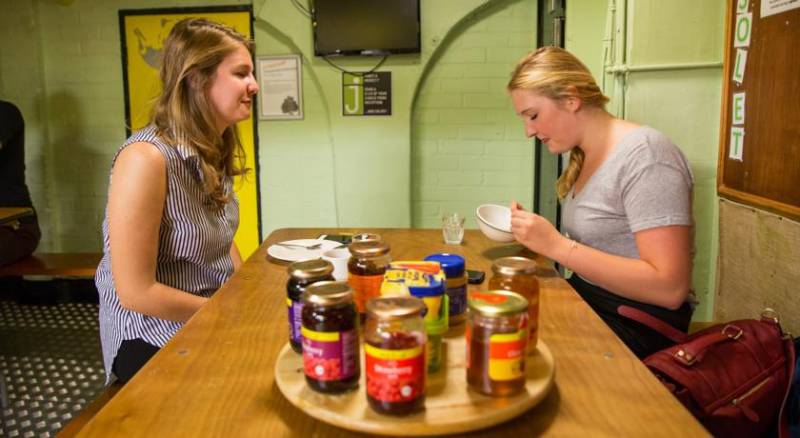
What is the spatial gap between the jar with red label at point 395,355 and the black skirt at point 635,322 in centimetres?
94

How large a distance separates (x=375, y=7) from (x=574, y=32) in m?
1.18

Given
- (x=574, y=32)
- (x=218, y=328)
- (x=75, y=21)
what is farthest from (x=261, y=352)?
(x=75, y=21)

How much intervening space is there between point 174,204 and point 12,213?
192 cm

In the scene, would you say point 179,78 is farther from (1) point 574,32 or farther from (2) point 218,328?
(1) point 574,32

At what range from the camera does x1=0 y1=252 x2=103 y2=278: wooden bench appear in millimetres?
3289

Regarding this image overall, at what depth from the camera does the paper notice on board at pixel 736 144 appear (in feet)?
7.41

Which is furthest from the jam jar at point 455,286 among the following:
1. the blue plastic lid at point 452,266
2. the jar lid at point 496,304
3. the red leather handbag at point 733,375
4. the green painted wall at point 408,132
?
the green painted wall at point 408,132

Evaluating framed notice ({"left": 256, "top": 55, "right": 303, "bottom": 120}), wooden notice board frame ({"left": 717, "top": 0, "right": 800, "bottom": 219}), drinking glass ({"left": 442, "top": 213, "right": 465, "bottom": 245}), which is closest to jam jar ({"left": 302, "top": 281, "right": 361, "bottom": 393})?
drinking glass ({"left": 442, "top": 213, "right": 465, "bottom": 245})

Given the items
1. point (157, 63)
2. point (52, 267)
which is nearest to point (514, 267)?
point (52, 267)

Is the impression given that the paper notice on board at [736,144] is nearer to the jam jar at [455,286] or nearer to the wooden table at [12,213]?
the jam jar at [455,286]

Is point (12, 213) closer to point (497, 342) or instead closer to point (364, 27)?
point (364, 27)

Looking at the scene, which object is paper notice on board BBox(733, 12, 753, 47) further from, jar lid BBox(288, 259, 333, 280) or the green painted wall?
jar lid BBox(288, 259, 333, 280)

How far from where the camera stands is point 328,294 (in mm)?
840

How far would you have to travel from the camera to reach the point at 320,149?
3760 mm
